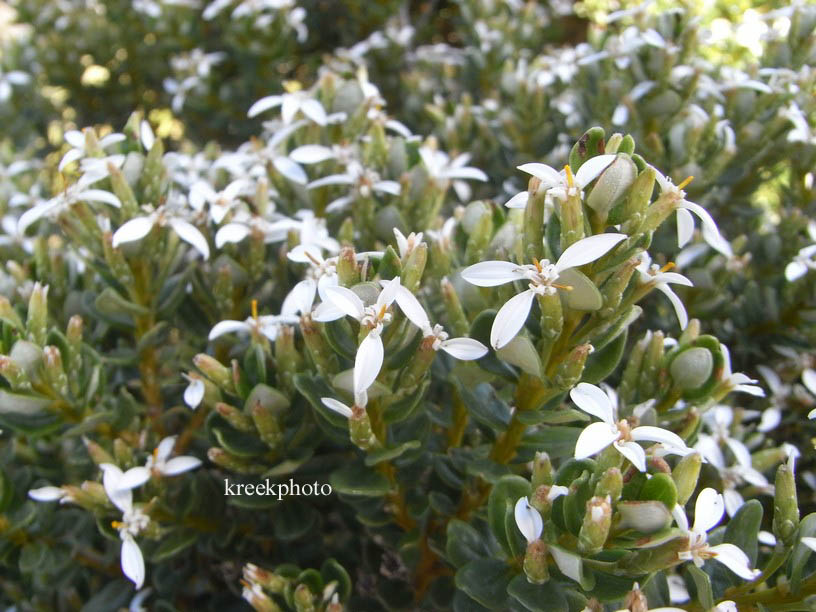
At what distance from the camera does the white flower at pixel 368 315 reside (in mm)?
1150

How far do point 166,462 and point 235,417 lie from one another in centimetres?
26

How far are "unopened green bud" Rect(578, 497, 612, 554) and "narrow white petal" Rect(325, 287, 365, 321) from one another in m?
0.44

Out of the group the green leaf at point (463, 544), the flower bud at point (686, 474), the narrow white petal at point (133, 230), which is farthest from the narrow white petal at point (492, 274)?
the narrow white petal at point (133, 230)

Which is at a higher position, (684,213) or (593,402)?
(684,213)

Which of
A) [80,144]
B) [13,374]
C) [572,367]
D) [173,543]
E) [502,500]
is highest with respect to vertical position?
[80,144]

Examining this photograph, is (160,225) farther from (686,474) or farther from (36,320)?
(686,474)

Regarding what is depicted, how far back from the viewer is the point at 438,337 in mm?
1244

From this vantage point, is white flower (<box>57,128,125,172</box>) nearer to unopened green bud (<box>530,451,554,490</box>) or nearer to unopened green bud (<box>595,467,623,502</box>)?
unopened green bud (<box>530,451,554,490</box>)

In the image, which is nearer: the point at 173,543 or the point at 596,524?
the point at 596,524

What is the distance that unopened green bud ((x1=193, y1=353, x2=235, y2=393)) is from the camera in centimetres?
142

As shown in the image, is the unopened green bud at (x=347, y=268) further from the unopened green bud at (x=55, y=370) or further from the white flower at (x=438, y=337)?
the unopened green bud at (x=55, y=370)

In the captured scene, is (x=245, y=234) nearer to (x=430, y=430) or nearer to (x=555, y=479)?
(x=430, y=430)

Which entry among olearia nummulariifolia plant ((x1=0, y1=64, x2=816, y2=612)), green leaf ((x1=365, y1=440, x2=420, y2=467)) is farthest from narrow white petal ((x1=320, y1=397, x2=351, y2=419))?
green leaf ((x1=365, y1=440, x2=420, y2=467))

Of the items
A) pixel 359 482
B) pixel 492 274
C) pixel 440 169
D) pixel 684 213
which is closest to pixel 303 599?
pixel 359 482
